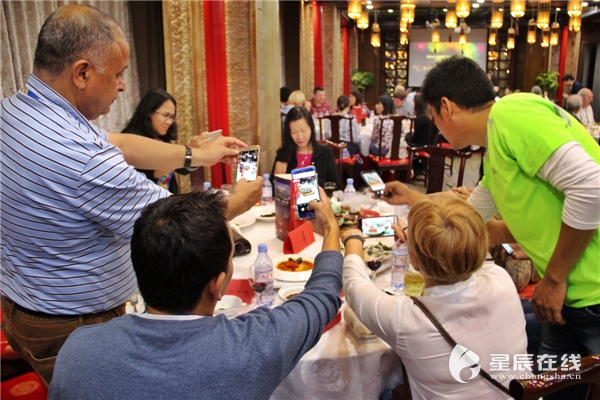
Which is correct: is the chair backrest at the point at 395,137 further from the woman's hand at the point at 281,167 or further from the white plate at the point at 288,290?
the white plate at the point at 288,290

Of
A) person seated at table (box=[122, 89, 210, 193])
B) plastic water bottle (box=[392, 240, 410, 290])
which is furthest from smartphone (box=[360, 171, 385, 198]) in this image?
person seated at table (box=[122, 89, 210, 193])

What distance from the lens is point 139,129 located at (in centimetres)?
341

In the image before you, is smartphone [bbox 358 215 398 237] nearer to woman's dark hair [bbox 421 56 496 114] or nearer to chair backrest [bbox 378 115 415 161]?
woman's dark hair [bbox 421 56 496 114]

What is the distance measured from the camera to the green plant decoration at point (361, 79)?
56.7 ft

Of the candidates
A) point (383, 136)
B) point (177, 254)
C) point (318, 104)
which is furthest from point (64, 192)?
point (318, 104)

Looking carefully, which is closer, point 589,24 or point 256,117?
point 256,117

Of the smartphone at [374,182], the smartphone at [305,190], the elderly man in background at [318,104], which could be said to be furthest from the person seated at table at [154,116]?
the elderly man in background at [318,104]

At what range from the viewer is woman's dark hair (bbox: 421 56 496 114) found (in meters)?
1.81

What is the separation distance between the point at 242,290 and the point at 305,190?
47 cm

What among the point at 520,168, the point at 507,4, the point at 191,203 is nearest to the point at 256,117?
the point at 520,168

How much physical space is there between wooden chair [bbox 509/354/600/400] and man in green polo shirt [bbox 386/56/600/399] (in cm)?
45

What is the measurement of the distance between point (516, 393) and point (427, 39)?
734 inches

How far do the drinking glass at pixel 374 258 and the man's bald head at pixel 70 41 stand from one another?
1.19m

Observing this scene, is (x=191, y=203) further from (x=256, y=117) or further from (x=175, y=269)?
(x=256, y=117)
